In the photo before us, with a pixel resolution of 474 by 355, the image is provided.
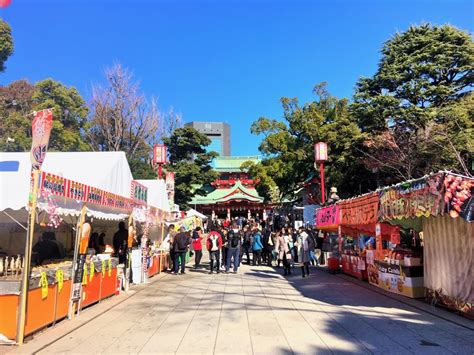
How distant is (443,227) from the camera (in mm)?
7652

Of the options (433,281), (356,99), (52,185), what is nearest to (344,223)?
(433,281)

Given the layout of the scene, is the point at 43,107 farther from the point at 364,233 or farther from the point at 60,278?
the point at 60,278

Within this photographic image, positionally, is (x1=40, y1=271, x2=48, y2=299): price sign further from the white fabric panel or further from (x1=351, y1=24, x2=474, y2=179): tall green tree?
(x1=351, y1=24, x2=474, y2=179): tall green tree

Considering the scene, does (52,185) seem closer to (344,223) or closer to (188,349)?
(188,349)

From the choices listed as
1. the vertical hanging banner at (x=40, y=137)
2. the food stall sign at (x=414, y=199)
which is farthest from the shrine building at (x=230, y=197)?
the vertical hanging banner at (x=40, y=137)

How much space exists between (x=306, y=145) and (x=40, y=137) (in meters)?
21.0

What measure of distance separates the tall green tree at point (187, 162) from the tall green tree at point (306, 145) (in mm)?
7058

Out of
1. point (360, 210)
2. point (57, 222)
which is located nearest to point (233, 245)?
point (360, 210)

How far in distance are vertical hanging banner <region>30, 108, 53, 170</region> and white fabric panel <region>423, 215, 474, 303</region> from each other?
23.1ft

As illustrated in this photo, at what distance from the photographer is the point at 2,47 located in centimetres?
2922

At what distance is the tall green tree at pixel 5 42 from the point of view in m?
29.2

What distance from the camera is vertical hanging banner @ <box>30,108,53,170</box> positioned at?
5812mm

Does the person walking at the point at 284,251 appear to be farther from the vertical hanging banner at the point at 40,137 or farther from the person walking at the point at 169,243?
the vertical hanging banner at the point at 40,137

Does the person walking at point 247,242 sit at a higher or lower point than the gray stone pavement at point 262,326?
higher
